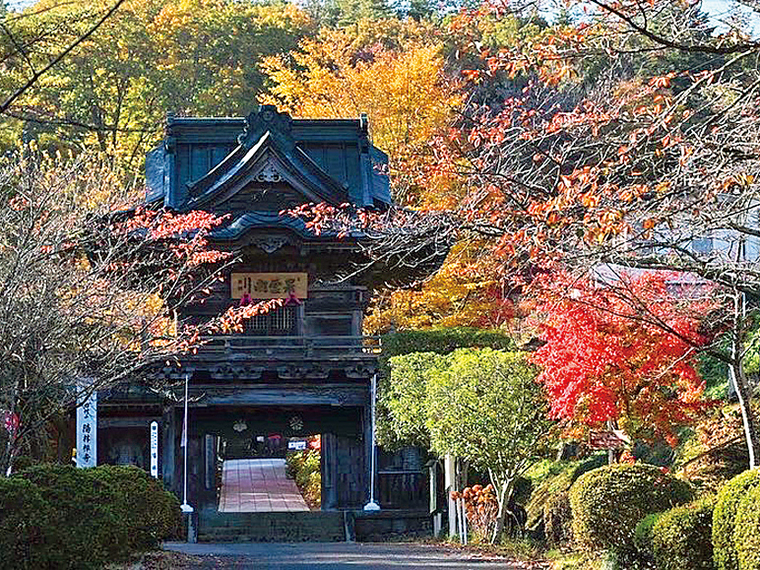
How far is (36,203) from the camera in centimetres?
1574

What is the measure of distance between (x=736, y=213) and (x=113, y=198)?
16.8 m

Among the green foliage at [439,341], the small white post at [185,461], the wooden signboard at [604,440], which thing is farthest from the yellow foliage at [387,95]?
the wooden signboard at [604,440]

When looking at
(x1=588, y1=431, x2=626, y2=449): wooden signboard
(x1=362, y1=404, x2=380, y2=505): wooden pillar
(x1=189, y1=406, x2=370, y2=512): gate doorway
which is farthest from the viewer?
(x1=189, y1=406, x2=370, y2=512): gate doorway

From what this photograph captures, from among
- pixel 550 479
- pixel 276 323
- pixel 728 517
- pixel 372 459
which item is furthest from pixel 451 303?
pixel 728 517

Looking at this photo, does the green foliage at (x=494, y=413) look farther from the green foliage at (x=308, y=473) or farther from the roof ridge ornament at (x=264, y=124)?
the green foliage at (x=308, y=473)

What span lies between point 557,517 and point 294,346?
9.46 meters

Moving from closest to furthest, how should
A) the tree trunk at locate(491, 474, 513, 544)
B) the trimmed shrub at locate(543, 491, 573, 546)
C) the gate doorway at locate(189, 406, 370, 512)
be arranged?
the trimmed shrub at locate(543, 491, 573, 546)
the tree trunk at locate(491, 474, 513, 544)
the gate doorway at locate(189, 406, 370, 512)

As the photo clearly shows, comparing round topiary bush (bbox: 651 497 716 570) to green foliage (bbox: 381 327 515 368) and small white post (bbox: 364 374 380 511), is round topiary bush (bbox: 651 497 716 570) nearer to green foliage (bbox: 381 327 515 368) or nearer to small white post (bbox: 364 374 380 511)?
green foliage (bbox: 381 327 515 368)

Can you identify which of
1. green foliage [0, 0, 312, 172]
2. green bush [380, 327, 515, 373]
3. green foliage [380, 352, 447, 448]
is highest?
green foliage [0, 0, 312, 172]

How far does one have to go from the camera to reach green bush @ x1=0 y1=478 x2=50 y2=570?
A: 37.4 feet

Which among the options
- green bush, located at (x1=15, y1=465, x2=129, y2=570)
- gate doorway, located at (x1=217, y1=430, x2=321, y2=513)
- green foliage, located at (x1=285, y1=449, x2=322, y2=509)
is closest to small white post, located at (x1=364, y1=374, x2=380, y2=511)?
gate doorway, located at (x1=217, y1=430, x2=321, y2=513)

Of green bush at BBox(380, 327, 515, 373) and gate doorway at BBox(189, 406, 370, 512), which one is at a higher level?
green bush at BBox(380, 327, 515, 373)

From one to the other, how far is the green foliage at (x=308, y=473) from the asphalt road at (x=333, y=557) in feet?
28.2

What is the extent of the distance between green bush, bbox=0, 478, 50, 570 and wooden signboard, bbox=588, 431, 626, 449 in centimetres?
1142
